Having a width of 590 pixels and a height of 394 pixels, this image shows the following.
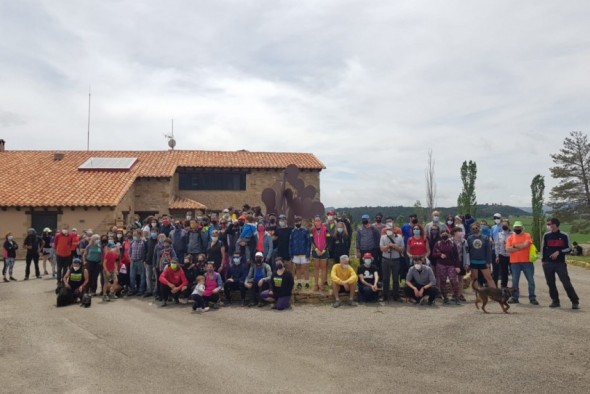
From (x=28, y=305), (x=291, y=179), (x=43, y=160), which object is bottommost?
(x=28, y=305)

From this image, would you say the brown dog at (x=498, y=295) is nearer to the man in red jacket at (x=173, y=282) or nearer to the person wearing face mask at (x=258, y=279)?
the person wearing face mask at (x=258, y=279)

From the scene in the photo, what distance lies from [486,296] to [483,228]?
3102 mm

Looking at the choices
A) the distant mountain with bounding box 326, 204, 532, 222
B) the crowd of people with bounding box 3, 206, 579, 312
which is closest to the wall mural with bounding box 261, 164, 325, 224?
the distant mountain with bounding box 326, 204, 532, 222

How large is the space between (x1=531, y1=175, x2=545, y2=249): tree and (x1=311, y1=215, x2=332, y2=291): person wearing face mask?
2463 centimetres

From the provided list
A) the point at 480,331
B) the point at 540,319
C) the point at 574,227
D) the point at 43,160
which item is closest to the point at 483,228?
the point at 540,319

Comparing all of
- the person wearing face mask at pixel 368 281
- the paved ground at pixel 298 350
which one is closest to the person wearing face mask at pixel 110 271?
the paved ground at pixel 298 350

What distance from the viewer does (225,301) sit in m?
10.8

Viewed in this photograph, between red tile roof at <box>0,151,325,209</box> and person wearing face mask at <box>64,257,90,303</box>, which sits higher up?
red tile roof at <box>0,151,325,209</box>

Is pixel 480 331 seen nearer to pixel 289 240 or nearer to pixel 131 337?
pixel 289 240

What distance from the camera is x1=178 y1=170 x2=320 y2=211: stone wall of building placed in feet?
90.2

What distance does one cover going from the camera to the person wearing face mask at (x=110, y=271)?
11695 millimetres

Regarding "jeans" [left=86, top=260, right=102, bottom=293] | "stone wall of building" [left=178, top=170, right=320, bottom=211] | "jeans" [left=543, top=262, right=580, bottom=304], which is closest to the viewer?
"jeans" [left=543, top=262, right=580, bottom=304]

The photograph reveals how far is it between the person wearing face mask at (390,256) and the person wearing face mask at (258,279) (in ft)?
8.84

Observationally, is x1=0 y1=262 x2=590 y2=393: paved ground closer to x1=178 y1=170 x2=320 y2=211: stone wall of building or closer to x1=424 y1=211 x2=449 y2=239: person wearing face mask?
x1=424 y1=211 x2=449 y2=239: person wearing face mask
